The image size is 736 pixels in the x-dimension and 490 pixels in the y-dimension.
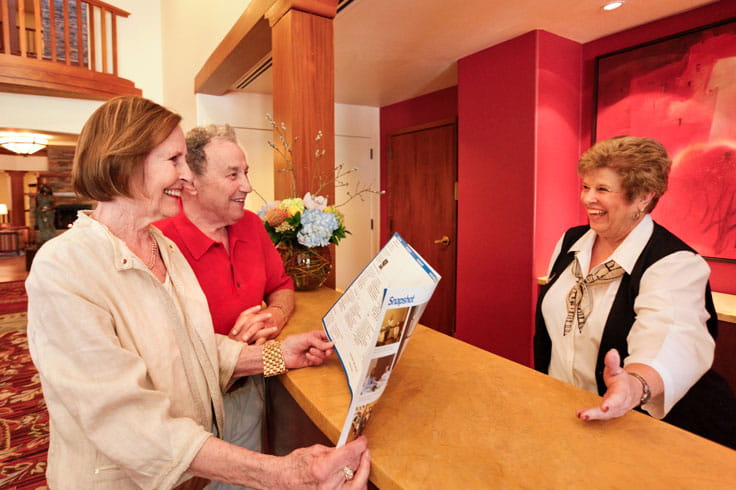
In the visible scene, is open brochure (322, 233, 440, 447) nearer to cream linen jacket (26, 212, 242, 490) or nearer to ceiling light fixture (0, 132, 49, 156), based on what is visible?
cream linen jacket (26, 212, 242, 490)

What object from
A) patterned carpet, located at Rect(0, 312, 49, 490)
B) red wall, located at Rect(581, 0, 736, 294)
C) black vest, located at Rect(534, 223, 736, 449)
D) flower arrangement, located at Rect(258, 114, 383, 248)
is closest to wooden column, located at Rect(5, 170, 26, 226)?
patterned carpet, located at Rect(0, 312, 49, 490)

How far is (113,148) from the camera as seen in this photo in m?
0.90

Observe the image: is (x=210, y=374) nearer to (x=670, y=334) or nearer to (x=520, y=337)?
(x=670, y=334)

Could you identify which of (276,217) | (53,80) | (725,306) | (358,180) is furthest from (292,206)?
(53,80)

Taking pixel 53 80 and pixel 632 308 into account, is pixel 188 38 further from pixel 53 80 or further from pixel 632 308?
pixel 632 308

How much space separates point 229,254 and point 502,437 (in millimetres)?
1083

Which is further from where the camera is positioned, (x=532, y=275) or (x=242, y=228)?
(x=532, y=275)

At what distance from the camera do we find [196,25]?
4.03 m

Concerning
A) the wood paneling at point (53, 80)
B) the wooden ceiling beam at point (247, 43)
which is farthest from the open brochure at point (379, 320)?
the wood paneling at point (53, 80)

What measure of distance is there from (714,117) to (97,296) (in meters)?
3.09

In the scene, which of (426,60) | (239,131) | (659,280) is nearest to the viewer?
(659,280)

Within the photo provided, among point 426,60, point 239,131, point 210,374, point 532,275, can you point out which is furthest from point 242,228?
point 239,131

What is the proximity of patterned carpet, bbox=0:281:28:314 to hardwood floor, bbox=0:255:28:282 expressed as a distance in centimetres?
68

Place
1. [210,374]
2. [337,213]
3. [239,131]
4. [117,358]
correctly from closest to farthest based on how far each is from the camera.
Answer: [117,358]
[210,374]
[337,213]
[239,131]
